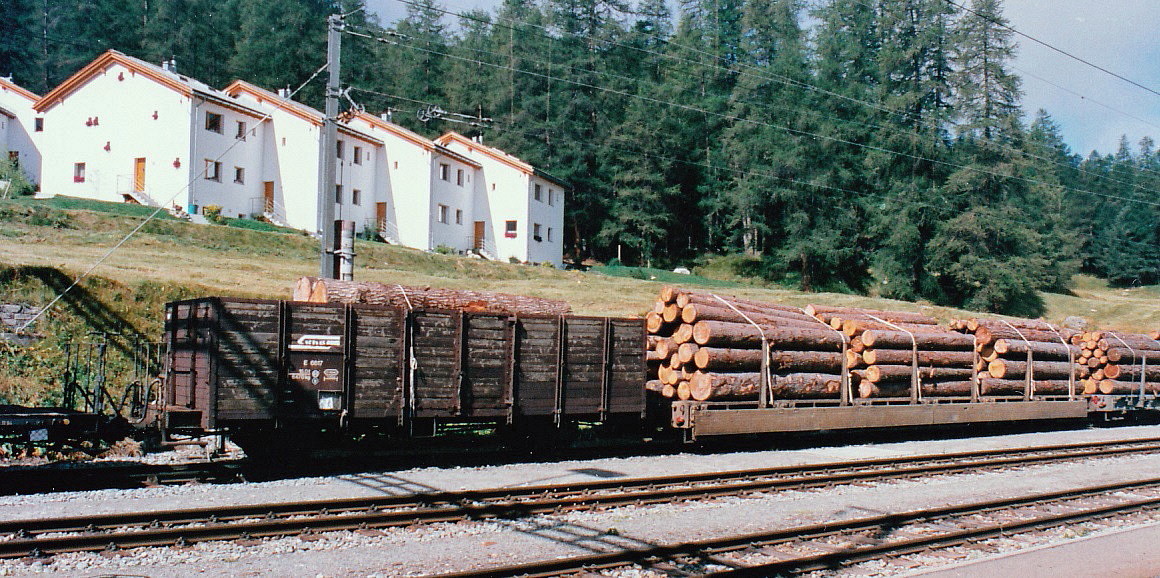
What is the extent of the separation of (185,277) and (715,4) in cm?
6859

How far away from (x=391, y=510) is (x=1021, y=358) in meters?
17.8

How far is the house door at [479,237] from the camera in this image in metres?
55.5

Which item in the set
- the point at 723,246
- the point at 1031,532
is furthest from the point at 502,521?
the point at 723,246

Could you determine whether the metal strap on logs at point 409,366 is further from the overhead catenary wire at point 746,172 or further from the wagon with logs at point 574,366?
the overhead catenary wire at point 746,172

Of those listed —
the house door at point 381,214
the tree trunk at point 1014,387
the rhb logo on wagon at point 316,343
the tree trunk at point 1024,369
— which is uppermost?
the house door at point 381,214

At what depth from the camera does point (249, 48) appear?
7094 cm

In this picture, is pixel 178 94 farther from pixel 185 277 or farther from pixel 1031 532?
pixel 1031 532

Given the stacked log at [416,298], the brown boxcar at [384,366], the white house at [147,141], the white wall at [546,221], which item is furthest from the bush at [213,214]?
the brown boxcar at [384,366]

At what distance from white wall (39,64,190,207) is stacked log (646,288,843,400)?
3130 centimetres

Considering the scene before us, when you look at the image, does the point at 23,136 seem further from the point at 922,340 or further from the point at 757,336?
the point at 922,340

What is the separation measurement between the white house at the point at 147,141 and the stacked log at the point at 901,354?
3031cm

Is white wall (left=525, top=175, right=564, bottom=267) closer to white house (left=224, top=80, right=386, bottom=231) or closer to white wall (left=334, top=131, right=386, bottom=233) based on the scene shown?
white wall (left=334, top=131, right=386, bottom=233)

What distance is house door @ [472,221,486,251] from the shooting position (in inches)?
2186

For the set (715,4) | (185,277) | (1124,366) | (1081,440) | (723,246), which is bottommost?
(1081,440)
